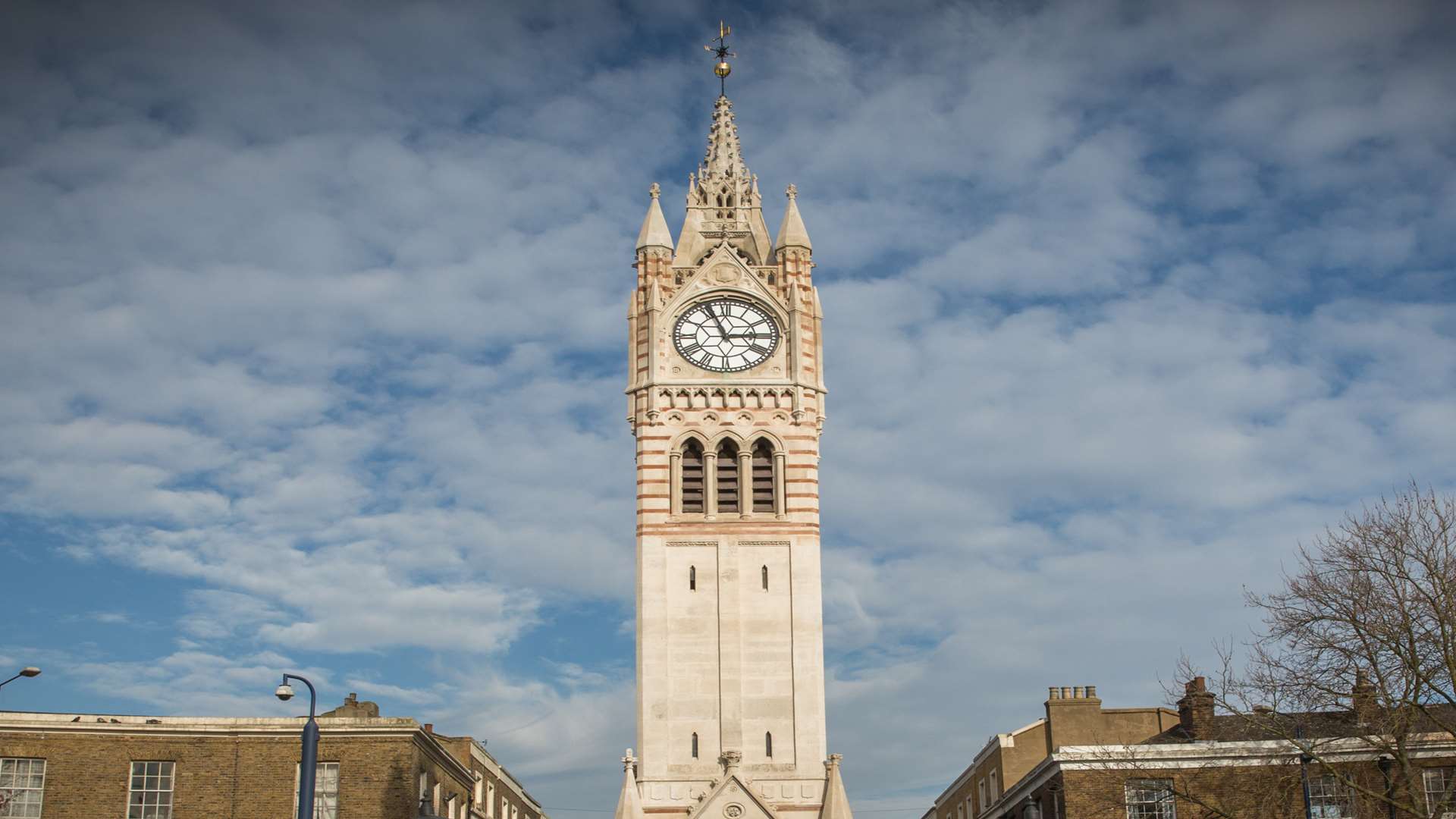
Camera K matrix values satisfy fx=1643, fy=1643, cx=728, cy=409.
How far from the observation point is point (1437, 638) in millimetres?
38938

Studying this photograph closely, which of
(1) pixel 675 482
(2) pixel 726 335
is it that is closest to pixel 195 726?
(1) pixel 675 482

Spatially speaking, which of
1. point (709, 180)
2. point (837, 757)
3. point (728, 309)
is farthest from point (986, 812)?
point (709, 180)

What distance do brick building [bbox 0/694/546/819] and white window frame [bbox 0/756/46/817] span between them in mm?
22

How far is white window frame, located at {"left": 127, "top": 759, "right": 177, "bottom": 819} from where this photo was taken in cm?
4681

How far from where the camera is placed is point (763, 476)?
65.8 metres

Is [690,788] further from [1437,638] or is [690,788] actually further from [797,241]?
[1437,638]

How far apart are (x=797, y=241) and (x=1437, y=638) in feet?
119

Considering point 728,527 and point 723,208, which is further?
→ point 723,208

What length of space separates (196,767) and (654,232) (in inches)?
1249

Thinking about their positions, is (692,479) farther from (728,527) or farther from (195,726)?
(195,726)

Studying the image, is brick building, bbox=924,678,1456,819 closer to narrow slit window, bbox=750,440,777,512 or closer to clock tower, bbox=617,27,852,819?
clock tower, bbox=617,27,852,819

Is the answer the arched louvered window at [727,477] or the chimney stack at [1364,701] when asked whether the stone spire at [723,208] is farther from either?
the chimney stack at [1364,701]

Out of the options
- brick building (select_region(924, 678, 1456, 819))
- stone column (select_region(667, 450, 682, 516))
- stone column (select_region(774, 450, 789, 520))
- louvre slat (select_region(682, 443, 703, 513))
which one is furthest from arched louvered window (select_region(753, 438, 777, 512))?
brick building (select_region(924, 678, 1456, 819))

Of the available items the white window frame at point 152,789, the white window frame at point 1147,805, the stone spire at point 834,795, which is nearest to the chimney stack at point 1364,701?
the white window frame at point 1147,805
